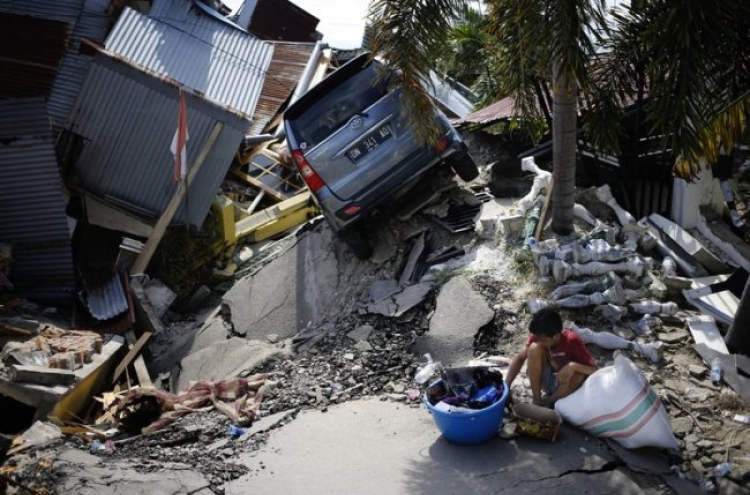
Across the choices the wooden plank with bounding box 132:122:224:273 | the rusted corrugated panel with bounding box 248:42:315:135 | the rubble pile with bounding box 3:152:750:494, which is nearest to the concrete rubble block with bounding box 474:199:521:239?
the rubble pile with bounding box 3:152:750:494

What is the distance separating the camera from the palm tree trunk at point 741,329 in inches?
284

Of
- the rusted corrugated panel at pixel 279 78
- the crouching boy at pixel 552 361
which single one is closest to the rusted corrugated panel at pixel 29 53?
the rusted corrugated panel at pixel 279 78

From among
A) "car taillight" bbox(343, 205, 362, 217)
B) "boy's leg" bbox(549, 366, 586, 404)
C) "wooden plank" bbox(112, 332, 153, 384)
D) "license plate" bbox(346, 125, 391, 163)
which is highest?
"license plate" bbox(346, 125, 391, 163)

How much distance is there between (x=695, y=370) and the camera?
710 cm

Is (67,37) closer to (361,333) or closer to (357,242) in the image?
(357,242)

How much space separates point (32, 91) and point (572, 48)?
9714 millimetres

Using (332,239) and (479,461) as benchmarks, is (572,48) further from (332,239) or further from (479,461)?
(332,239)

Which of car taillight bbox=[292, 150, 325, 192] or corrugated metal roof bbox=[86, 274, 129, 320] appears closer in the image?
car taillight bbox=[292, 150, 325, 192]

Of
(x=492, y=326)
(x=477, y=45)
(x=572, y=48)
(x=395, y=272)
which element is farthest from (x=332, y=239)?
(x=477, y=45)

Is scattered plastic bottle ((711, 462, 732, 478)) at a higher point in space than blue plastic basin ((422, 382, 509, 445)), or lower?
lower

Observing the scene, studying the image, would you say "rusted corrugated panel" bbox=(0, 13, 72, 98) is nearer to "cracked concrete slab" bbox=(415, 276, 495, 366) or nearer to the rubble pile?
the rubble pile

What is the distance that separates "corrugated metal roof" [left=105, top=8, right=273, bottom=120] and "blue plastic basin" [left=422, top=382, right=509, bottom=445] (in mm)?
8330

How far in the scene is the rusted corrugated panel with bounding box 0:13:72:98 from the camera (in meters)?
12.7

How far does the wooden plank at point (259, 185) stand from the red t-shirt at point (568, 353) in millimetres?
8798
